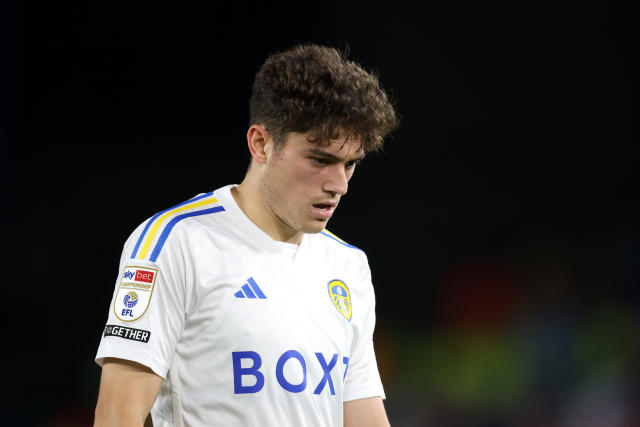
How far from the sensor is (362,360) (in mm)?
1847

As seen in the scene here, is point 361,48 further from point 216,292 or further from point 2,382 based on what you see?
point 216,292

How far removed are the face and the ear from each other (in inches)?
0.9

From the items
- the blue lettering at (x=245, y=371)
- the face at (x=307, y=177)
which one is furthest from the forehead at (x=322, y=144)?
the blue lettering at (x=245, y=371)

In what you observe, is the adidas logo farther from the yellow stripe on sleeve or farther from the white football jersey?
the yellow stripe on sleeve

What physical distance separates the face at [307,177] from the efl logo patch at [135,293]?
33cm

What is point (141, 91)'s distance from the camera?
14.4ft

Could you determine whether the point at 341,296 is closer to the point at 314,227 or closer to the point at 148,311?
the point at 314,227

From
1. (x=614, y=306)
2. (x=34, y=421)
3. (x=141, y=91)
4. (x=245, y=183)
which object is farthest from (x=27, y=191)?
(x=614, y=306)

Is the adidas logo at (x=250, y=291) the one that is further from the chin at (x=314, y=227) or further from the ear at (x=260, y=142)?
the ear at (x=260, y=142)

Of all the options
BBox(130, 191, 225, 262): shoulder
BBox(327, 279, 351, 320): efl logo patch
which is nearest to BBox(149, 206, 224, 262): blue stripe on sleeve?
BBox(130, 191, 225, 262): shoulder

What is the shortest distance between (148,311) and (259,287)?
26cm

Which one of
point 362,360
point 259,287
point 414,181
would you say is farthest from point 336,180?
point 414,181

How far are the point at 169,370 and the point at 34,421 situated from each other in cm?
277

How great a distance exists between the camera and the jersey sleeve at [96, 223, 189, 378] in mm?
1431
